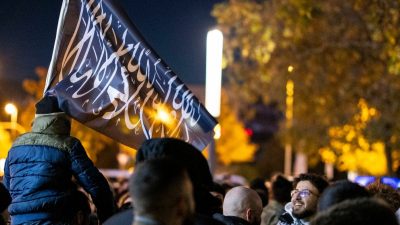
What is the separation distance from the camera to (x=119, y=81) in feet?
23.8

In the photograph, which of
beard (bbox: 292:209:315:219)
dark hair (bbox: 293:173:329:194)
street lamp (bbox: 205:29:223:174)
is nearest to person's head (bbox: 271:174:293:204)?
dark hair (bbox: 293:173:329:194)

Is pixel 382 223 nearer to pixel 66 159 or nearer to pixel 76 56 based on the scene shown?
pixel 66 159

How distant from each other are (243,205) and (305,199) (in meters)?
0.48

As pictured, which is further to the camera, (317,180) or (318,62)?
(318,62)

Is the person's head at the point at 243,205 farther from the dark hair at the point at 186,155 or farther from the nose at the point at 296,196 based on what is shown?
the dark hair at the point at 186,155

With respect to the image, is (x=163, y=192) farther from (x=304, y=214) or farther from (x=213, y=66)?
(x=213, y=66)

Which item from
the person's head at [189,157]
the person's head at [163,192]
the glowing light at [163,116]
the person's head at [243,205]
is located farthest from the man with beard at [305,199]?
the person's head at [163,192]

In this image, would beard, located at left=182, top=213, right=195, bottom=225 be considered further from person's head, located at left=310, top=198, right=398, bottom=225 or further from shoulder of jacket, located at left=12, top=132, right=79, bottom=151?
shoulder of jacket, located at left=12, top=132, right=79, bottom=151

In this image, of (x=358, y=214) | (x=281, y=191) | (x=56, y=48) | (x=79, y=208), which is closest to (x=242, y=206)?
(x=79, y=208)

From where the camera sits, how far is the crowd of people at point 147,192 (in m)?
3.98

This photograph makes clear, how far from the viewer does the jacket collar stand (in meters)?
6.51

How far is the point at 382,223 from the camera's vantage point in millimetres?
3723

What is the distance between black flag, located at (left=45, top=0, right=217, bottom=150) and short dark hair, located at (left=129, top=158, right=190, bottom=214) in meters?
2.90

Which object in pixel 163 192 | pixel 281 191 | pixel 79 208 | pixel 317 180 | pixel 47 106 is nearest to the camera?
pixel 163 192
